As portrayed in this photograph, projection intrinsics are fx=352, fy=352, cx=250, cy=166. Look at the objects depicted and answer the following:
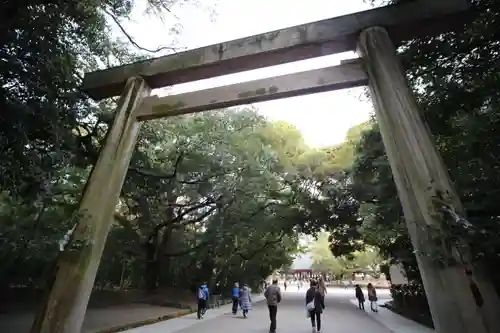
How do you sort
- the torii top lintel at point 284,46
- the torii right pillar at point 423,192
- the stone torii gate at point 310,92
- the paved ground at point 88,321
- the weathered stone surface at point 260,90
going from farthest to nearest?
the paved ground at point 88,321 < the weathered stone surface at point 260,90 < the torii top lintel at point 284,46 < the stone torii gate at point 310,92 < the torii right pillar at point 423,192

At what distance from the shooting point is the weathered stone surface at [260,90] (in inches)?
172

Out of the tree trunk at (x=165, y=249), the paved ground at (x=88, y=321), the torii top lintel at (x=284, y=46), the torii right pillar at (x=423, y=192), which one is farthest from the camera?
the tree trunk at (x=165, y=249)

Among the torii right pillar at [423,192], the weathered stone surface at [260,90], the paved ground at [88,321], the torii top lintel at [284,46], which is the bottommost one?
the paved ground at [88,321]

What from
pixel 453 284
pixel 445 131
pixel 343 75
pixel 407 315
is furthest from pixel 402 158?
pixel 407 315

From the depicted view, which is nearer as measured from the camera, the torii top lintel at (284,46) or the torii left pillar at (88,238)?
the torii left pillar at (88,238)

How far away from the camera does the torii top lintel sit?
4.20 metres

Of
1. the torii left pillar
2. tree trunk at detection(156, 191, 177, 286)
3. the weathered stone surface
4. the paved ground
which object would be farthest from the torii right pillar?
tree trunk at detection(156, 191, 177, 286)

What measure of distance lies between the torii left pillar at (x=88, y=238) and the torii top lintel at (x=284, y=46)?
2.50 feet

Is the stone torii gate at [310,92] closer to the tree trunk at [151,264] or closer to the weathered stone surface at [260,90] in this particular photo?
the weathered stone surface at [260,90]

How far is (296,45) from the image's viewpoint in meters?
4.55

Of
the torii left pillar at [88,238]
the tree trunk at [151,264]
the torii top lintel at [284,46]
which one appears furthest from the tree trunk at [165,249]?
the torii left pillar at [88,238]

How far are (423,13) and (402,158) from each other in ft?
6.51

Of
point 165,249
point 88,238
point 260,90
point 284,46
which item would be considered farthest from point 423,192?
point 165,249

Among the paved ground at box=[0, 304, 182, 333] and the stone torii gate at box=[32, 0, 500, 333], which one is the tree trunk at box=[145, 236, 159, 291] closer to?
the paved ground at box=[0, 304, 182, 333]
